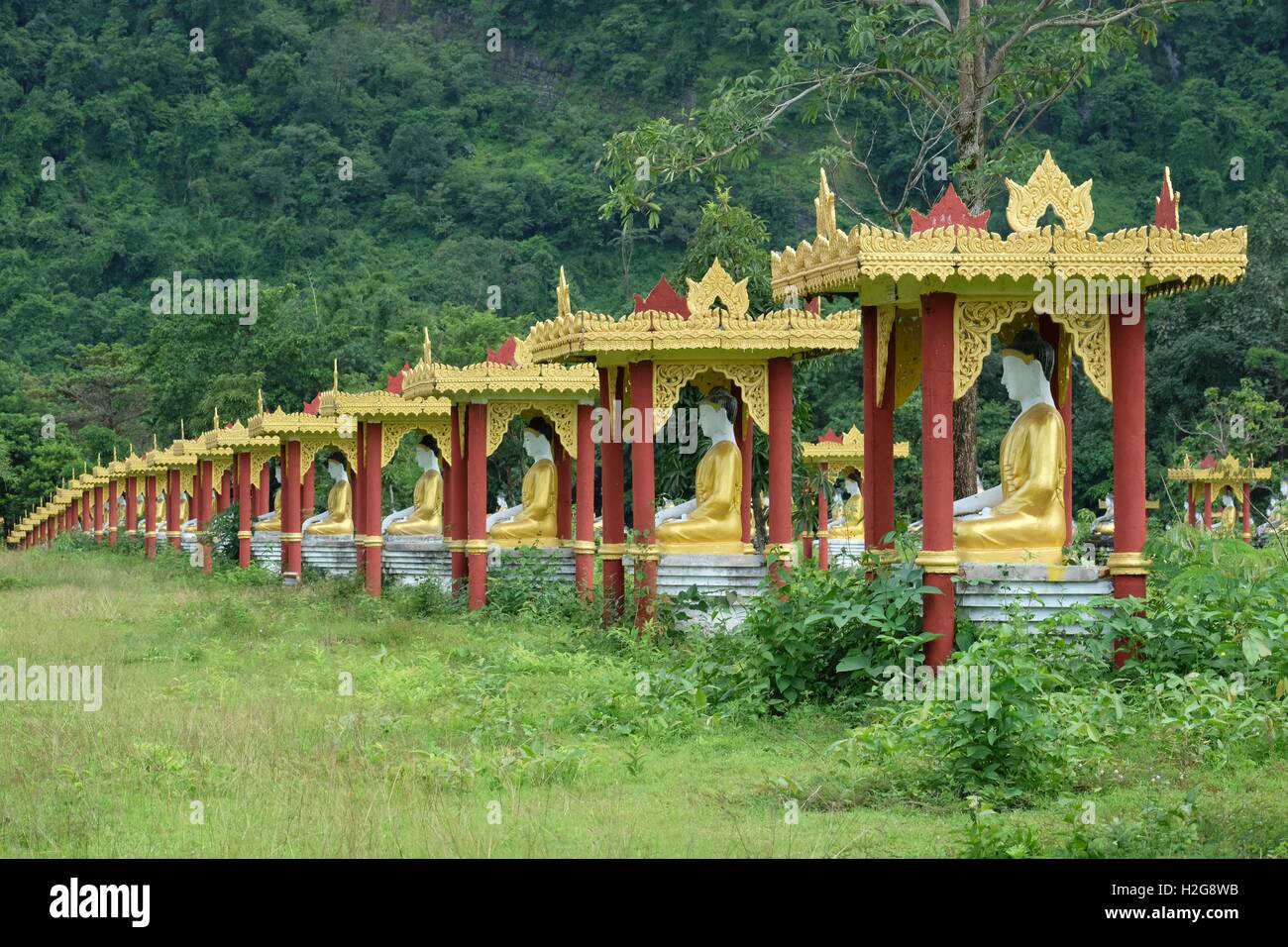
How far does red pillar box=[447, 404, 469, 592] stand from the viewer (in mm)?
24906

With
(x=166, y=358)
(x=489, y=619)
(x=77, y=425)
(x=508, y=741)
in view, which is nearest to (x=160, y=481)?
(x=166, y=358)

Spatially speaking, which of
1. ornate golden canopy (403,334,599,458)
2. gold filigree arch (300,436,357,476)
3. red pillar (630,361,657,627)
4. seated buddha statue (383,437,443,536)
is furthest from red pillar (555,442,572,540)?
gold filigree arch (300,436,357,476)

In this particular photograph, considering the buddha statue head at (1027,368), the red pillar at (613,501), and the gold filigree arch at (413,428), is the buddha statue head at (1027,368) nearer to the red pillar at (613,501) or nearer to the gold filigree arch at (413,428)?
the red pillar at (613,501)

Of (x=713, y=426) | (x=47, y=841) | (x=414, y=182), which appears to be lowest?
(x=47, y=841)

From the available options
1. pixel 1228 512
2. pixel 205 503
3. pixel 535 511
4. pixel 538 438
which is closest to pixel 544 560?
pixel 535 511

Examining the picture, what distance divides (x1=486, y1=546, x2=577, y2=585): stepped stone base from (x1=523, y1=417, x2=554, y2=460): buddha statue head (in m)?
1.67

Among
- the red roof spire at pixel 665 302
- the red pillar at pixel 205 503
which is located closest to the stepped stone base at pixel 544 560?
the red roof spire at pixel 665 302

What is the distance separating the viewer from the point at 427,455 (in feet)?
98.8

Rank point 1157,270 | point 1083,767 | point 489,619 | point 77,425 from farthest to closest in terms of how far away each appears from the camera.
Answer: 1. point 77,425
2. point 489,619
3. point 1157,270
4. point 1083,767

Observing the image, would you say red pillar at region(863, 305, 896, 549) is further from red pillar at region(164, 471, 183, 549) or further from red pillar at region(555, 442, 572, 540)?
red pillar at region(164, 471, 183, 549)

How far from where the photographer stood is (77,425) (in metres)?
73.7

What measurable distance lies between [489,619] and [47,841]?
13.2 m

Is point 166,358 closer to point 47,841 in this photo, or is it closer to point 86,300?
point 86,300

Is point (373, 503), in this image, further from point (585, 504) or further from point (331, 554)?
point (331, 554)
